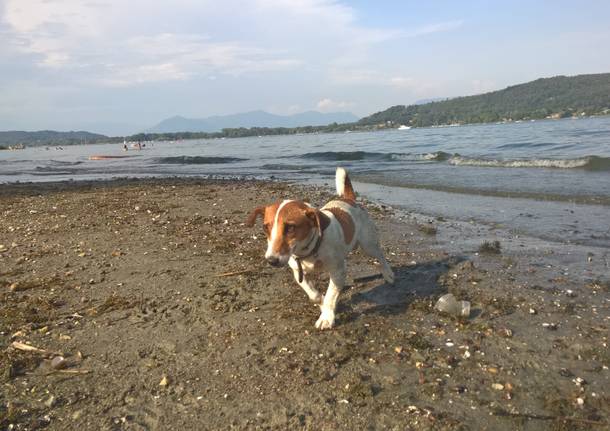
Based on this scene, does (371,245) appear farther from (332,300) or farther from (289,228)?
(289,228)

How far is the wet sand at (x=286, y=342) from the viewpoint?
3242mm

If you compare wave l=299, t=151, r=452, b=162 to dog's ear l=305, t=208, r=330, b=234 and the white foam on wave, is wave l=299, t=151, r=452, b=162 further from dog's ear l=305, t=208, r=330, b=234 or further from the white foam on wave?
dog's ear l=305, t=208, r=330, b=234

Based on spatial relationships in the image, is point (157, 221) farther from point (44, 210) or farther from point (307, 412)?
point (307, 412)

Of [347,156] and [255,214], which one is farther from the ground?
[255,214]

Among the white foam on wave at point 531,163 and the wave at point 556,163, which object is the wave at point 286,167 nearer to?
the white foam on wave at point 531,163

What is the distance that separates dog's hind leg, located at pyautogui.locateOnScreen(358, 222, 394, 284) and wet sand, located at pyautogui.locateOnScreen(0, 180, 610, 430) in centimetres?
25

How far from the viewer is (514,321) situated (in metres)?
4.65

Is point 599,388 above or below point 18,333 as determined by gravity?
below

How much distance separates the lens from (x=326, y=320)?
14.9ft

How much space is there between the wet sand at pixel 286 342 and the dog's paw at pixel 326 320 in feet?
0.26

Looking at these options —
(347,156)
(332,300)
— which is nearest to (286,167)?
(347,156)

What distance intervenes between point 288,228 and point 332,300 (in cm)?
108

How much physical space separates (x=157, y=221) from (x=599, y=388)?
27.3 ft

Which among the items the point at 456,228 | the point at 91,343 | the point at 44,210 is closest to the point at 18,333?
the point at 91,343
